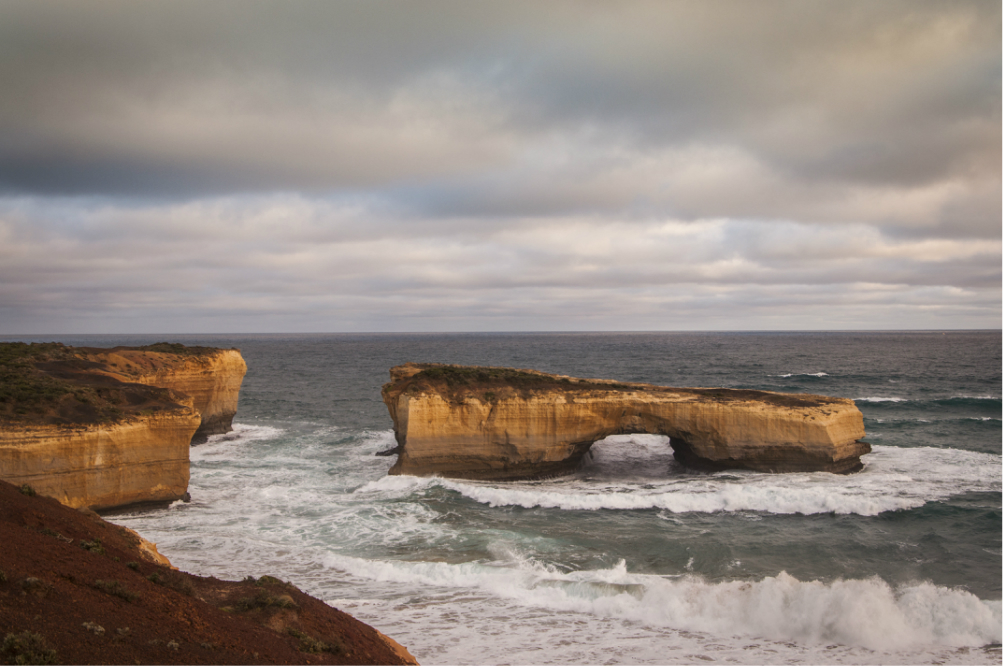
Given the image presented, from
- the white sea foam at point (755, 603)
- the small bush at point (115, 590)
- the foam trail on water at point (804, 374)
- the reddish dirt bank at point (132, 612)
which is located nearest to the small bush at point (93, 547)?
the reddish dirt bank at point (132, 612)

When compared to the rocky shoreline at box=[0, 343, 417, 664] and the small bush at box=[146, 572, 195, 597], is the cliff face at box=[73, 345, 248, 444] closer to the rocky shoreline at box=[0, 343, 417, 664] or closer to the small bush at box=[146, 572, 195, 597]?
the rocky shoreline at box=[0, 343, 417, 664]

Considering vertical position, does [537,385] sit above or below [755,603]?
above

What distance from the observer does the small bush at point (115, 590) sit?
26.2 ft

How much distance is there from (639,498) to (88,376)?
22.5 m

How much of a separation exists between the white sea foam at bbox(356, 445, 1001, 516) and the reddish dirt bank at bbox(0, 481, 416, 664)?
1251 cm

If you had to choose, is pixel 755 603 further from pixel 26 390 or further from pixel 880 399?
pixel 880 399

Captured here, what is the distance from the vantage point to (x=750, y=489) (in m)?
22.0

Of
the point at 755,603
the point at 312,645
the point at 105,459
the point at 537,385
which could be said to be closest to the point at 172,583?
the point at 312,645

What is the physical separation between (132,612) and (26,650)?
1748 millimetres

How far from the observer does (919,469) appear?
25500 mm

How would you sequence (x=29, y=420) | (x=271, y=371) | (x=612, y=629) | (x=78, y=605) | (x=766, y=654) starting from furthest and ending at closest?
1. (x=271, y=371)
2. (x=29, y=420)
3. (x=612, y=629)
4. (x=766, y=654)
5. (x=78, y=605)

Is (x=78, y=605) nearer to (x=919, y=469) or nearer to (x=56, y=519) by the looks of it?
(x=56, y=519)

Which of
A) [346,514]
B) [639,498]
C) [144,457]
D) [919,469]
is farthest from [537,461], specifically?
[919,469]

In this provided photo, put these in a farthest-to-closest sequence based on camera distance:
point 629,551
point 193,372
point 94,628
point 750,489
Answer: point 193,372 < point 750,489 < point 629,551 < point 94,628
